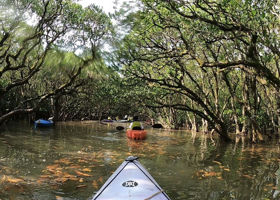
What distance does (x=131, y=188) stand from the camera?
5.83 metres

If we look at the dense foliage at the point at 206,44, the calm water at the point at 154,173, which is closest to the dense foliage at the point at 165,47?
the dense foliage at the point at 206,44

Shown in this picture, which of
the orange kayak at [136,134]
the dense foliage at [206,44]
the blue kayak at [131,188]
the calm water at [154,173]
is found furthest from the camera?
the orange kayak at [136,134]

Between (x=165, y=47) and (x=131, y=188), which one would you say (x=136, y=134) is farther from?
(x=131, y=188)

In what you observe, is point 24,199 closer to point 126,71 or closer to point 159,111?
point 126,71

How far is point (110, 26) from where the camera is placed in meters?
20.6

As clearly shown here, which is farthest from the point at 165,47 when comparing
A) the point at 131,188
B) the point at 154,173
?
the point at 131,188

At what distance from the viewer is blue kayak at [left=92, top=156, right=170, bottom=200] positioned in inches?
222

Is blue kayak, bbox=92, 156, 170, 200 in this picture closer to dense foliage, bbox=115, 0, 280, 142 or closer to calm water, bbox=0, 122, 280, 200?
calm water, bbox=0, 122, 280, 200

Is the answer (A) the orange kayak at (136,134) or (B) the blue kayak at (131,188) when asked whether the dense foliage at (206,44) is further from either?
(A) the orange kayak at (136,134)

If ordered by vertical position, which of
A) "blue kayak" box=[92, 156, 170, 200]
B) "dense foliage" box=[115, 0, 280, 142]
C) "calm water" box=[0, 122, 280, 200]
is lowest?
"calm water" box=[0, 122, 280, 200]

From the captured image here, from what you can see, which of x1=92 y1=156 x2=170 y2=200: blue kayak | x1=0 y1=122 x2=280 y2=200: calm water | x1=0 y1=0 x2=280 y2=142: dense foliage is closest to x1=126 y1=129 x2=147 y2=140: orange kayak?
x1=0 y1=0 x2=280 y2=142: dense foliage

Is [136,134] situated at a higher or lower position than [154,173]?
higher

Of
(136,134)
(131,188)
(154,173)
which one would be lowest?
(154,173)

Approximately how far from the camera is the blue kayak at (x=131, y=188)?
5632mm
